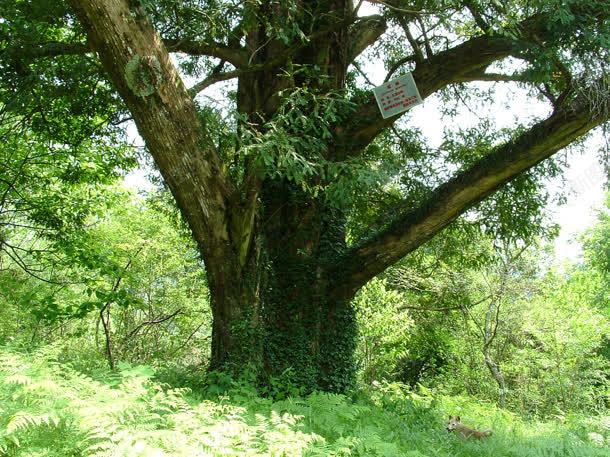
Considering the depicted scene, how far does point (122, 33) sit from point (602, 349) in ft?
80.0

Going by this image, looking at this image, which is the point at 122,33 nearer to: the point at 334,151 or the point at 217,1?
the point at 217,1

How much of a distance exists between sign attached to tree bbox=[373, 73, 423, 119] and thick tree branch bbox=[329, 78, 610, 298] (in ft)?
3.61

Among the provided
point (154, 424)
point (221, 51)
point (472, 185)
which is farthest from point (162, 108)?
point (472, 185)

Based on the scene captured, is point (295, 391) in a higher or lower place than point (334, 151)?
lower

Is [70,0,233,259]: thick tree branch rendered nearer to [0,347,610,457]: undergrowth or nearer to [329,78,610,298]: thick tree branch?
[0,347,610,457]: undergrowth

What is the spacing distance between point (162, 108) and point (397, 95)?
3.04 meters

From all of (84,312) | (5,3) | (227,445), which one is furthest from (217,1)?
(227,445)

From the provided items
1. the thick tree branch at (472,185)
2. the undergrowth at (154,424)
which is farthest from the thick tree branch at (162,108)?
the thick tree branch at (472,185)

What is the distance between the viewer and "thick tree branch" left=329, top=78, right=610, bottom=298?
19.9ft

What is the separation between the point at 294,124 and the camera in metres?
6.16

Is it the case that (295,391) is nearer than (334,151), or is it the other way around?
(295,391)

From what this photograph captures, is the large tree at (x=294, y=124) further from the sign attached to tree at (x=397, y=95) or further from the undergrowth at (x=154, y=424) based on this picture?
the undergrowth at (x=154, y=424)

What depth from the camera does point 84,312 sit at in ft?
22.6

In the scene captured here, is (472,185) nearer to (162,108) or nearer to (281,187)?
(281,187)
